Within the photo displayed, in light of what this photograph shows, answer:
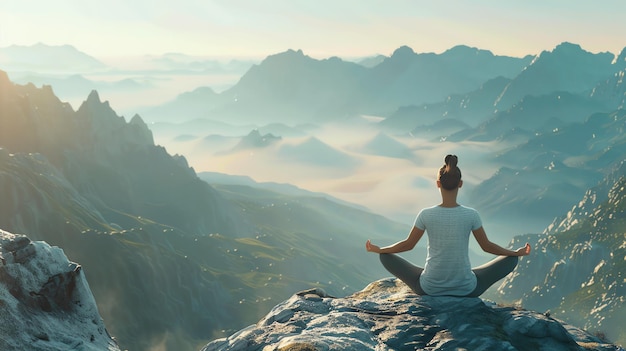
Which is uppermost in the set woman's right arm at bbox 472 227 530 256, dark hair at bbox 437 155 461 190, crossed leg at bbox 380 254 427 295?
dark hair at bbox 437 155 461 190

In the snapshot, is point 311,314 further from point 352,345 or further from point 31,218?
point 31,218

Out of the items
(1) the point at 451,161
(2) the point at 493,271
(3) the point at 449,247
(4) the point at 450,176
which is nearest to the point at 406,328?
(3) the point at 449,247

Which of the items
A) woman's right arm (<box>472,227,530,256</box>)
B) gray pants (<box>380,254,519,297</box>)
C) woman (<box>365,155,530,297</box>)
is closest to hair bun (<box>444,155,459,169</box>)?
woman (<box>365,155,530,297</box>)

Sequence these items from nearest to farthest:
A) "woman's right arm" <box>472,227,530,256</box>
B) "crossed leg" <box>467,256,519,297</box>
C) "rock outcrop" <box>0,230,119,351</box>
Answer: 1. "rock outcrop" <box>0,230,119,351</box>
2. "woman's right arm" <box>472,227,530,256</box>
3. "crossed leg" <box>467,256,519,297</box>

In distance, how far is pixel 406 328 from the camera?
1330cm

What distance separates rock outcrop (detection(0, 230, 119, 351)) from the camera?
1171 centimetres

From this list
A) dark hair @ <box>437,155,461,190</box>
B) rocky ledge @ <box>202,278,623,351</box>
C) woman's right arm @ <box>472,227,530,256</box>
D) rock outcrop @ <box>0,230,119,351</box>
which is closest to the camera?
rock outcrop @ <box>0,230,119,351</box>

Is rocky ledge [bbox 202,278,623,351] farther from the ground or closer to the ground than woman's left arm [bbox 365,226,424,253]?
closer to the ground

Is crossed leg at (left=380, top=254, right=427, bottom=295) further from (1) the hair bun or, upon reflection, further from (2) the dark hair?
(1) the hair bun

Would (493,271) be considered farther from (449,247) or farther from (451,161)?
(451,161)

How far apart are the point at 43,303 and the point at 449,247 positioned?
10.0 m

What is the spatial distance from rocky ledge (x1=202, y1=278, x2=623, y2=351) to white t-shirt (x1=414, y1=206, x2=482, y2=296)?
15.2 inches

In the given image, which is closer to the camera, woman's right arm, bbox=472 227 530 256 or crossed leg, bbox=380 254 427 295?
woman's right arm, bbox=472 227 530 256

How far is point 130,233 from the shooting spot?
199875 millimetres
